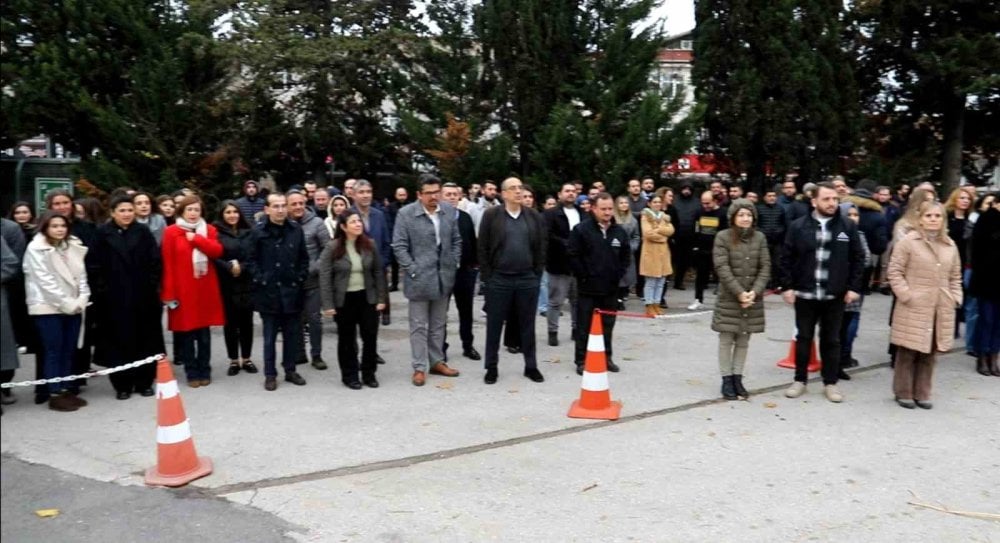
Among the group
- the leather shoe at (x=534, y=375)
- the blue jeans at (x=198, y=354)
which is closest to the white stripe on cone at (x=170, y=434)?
the blue jeans at (x=198, y=354)

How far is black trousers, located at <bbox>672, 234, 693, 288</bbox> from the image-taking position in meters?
14.6

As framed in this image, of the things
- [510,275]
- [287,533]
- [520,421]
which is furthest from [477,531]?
[510,275]

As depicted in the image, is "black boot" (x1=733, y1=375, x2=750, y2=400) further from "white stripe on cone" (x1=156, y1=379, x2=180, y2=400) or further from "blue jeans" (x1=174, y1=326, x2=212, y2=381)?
"blue jeans" (x1=174, y1=326, x2=212, y2=381)

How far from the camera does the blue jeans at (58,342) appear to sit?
739 cm

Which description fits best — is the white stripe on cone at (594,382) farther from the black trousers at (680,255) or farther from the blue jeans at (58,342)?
the black trousers at (680,255)

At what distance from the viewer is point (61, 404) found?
7418 mm

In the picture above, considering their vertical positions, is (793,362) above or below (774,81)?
below

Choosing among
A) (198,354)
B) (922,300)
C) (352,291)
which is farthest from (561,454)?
(198,354)

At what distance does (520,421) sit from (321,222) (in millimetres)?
3253

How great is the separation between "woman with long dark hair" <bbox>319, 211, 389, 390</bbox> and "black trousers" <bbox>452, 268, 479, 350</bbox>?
4.00 feet

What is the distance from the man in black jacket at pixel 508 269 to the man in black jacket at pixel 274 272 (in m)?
1.78

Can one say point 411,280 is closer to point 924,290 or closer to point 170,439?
point 170,439

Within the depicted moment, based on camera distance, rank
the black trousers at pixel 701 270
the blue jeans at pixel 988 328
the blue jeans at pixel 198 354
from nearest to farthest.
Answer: the blue jeans at pixel 198 354, the blue jeans at pixel 988 328, the black trousers at pixel 701 270

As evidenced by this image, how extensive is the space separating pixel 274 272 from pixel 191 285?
811mm
